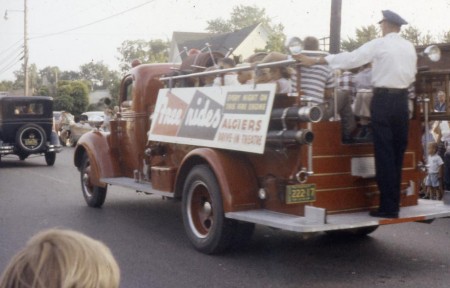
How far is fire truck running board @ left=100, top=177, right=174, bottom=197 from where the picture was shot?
27.6 feet

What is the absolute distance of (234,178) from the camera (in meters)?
6.88

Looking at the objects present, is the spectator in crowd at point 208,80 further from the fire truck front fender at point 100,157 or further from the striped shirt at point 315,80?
the fire truck front fender at point 100,157

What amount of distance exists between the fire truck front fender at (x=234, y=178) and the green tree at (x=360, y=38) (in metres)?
31.6

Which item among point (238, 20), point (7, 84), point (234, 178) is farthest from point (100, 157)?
point (7, 84)

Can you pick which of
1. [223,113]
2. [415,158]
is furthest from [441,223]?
[223,113]

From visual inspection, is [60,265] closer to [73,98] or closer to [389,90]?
[389,90]

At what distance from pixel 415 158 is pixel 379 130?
106 centimetres

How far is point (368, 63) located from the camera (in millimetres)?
6906

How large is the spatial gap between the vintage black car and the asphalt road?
343 inches

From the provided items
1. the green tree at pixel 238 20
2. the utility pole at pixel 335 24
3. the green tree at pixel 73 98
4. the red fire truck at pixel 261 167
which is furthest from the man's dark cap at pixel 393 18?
the green tree at pixel 238 20

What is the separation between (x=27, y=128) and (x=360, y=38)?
23655 mm

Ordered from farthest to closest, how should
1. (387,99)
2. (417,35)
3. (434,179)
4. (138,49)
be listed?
(138,49)
(417,35)
(434,179)
(387,99)

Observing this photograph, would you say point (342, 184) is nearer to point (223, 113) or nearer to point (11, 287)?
point (223, 113)

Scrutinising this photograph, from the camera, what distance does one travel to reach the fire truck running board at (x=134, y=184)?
332 inches
